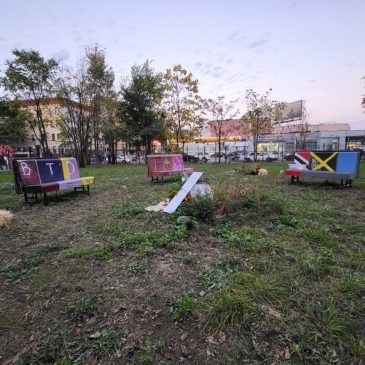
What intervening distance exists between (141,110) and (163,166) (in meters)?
17.4

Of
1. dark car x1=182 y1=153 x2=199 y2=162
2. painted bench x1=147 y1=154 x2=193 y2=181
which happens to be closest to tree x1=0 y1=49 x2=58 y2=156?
dark car x1=182 y1=153 x2=199 y2=162

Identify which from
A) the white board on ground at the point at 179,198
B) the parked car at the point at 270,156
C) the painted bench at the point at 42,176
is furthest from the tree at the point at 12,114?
the parked car at the point at 270,156

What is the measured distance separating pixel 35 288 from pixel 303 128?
3688cm

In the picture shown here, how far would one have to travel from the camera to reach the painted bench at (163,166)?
985 centimetres

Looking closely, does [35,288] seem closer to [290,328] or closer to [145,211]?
[290,328]

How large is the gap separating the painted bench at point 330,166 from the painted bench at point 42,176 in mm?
7340

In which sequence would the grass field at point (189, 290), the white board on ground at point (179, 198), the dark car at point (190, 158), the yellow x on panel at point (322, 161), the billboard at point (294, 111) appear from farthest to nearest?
the billboard at point (294, 111) < the dark car at point (190, 158) < the yellow x on panel at point (322, 161) < the white board on ground at point (179, 198) < the grass field at point (189, 290)

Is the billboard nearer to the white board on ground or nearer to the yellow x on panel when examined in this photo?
the yellow x on panel

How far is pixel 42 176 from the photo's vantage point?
6.53 meters

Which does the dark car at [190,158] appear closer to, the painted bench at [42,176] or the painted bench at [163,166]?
the painted bench at [163,166]

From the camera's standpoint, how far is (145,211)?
531 centimetres

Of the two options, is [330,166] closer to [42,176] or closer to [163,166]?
[163,166]

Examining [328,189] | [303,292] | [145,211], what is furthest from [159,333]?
[328,189]

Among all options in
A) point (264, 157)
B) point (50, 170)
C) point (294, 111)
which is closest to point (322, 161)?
point (50, 170)
